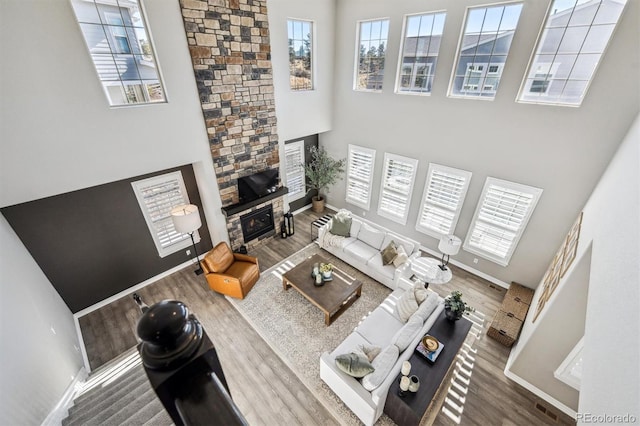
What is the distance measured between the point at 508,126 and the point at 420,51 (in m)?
2.29

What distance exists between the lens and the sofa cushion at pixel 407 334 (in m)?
3.72

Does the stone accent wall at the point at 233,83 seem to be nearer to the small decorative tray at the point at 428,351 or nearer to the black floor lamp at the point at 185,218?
the black floor lamp at the point at 185,218

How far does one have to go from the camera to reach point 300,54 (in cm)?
627

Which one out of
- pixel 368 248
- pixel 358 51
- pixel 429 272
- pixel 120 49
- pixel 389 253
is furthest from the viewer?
pixel 358 51

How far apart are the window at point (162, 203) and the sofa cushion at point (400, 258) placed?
4573 millimetres

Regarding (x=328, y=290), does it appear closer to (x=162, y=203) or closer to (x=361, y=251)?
(x=361, y=251)

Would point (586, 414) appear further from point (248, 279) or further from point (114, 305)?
point (114, 305)

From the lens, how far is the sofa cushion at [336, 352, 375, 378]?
3.38 m

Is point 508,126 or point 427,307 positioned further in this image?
point 508,126

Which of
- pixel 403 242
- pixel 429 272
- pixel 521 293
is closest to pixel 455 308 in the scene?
pixel 429 272

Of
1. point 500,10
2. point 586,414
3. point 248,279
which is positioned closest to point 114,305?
point 248,279

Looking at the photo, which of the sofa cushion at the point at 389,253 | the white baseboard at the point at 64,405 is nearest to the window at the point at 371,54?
the sofa cushion at the point at 389,253

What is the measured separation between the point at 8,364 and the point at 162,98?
155 inches

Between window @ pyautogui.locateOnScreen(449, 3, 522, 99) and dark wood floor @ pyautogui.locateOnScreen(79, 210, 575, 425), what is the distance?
3834 millimetres
